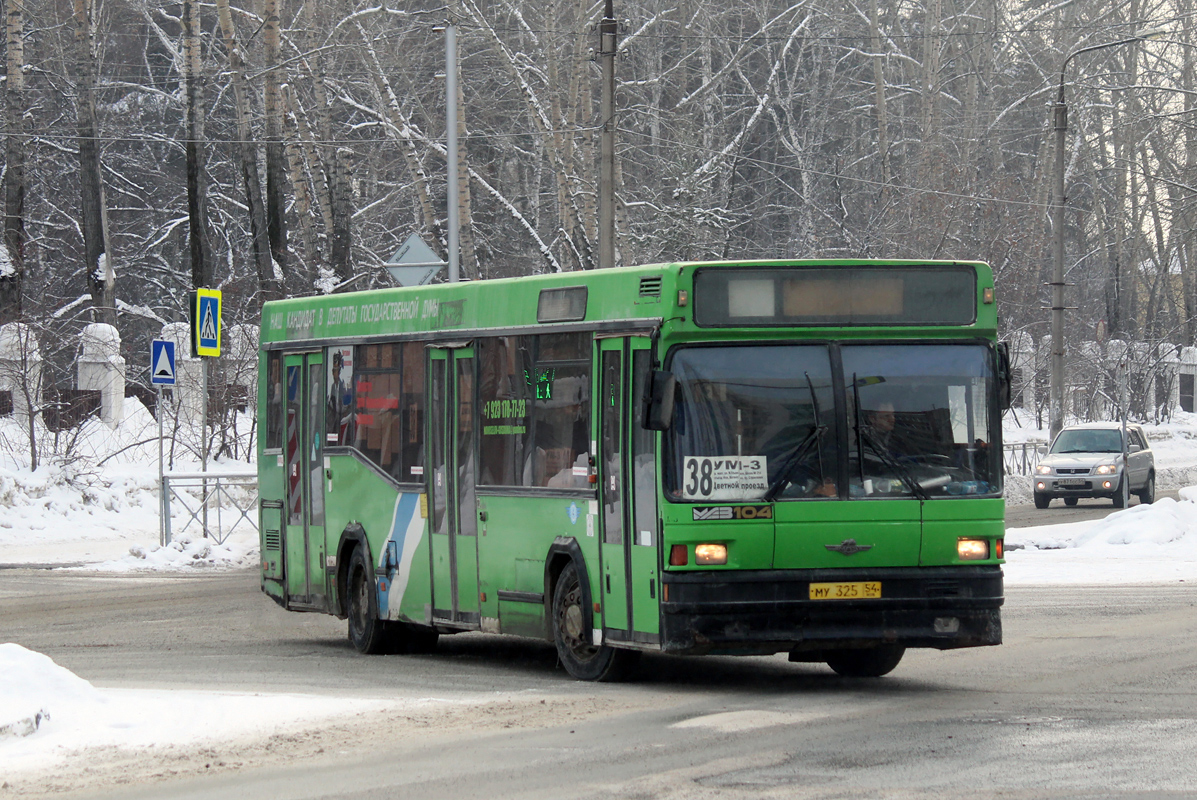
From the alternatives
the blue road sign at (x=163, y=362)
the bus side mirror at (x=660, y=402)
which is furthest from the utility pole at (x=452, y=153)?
the bus side mirror at (x=660, y=402)

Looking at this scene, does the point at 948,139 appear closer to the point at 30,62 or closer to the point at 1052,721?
the point at 30,62

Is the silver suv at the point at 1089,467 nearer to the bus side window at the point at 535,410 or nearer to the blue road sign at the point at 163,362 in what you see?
the blue road sign at the point at 163,362

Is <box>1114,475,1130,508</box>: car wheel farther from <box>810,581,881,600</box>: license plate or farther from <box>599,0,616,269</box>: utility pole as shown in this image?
<box>810,581,881,600</box>: license plate

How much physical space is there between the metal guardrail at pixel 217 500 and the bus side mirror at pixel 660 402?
1564cm

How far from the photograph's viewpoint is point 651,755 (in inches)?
344

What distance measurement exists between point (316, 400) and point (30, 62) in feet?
119

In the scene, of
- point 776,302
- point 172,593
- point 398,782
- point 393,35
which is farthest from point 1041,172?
point 398,782

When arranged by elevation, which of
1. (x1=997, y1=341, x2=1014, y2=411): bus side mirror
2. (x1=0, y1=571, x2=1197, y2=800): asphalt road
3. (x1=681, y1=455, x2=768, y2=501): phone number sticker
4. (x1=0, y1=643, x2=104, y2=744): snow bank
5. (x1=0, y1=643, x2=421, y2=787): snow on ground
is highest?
(x1=997, y1=341, x2=1014, y2=411): bus side mirror

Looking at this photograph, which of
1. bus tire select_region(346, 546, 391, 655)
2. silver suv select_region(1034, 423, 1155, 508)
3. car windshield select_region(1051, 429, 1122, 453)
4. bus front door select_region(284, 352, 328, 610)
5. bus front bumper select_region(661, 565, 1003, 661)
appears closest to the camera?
bus front bumper select_region(661, 565, 1003, 661)

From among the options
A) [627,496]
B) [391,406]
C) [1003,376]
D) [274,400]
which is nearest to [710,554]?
[627,496]

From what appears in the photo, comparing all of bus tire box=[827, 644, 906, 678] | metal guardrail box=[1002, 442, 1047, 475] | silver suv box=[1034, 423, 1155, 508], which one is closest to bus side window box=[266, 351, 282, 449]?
bus tire box=[827, 644, 906, 678]

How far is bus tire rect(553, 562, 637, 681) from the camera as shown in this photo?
11641 mm

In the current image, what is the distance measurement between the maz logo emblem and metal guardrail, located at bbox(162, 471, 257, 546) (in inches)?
623

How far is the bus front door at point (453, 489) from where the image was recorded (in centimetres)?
1309
